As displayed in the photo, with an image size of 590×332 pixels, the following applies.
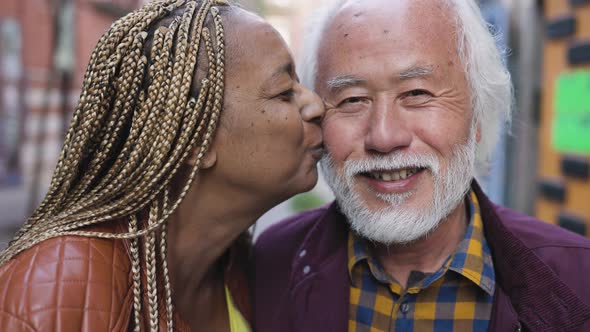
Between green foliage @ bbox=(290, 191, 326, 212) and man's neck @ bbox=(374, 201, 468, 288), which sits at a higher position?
man's neck @ bbox=(374, 201, 468, 288)

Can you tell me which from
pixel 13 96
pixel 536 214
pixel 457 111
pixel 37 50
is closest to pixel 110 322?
pixel 457 111

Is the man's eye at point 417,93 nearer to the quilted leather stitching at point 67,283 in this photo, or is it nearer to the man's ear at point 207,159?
the man's ear at point 207,159

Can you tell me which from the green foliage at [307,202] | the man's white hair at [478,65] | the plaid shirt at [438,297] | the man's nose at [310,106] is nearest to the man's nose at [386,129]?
the man's nose at [310,106]

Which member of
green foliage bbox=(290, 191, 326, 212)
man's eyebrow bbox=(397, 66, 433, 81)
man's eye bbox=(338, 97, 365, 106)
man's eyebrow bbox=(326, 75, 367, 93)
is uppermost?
man's eyebrow bbox=(397, 66, 433, 81)

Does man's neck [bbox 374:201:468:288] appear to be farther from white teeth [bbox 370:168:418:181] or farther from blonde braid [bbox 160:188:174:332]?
blonde braid [bbox 160:188:174:332]

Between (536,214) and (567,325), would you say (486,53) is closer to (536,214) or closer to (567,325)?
(567,325)

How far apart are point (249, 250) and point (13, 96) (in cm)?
1027

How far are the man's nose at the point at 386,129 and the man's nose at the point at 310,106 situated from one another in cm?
21

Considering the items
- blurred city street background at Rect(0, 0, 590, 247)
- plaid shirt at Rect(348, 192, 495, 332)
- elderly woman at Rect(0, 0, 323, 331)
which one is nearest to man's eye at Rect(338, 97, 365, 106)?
elderly woman at Rect(0, 0, 323, 331)

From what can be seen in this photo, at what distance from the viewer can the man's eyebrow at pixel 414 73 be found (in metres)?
1.98

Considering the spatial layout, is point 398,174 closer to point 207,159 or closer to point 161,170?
point 207,159

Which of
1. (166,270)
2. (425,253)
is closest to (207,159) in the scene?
(166,270)

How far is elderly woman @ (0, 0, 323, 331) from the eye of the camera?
60.1 inches

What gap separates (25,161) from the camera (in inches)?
458
